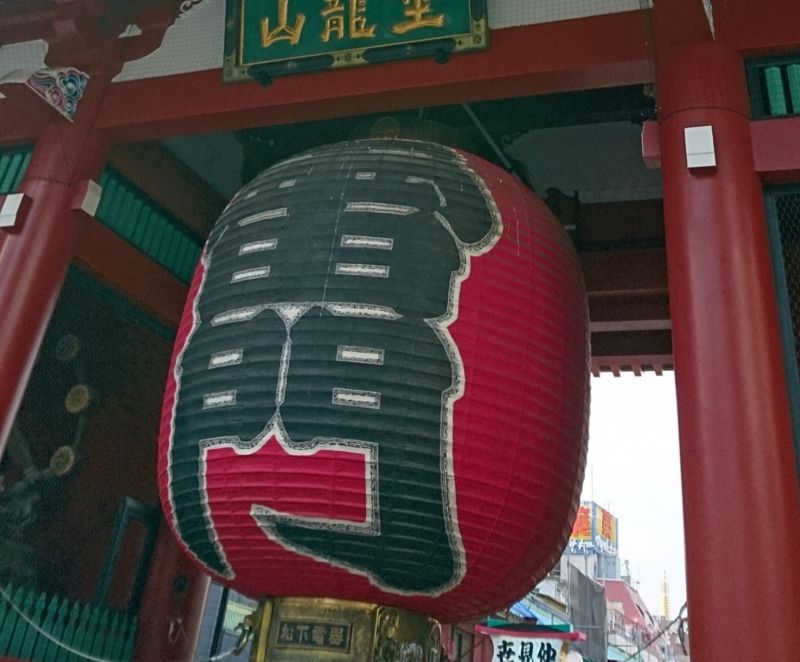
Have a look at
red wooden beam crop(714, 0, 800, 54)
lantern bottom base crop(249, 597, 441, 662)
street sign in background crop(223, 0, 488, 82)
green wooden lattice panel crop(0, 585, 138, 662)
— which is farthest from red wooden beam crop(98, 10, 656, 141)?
green wooden lattice panel crop(0, 585, 138, 662)

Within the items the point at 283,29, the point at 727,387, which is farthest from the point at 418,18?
the point at 727,387

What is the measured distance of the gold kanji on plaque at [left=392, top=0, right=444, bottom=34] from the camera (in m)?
3.41

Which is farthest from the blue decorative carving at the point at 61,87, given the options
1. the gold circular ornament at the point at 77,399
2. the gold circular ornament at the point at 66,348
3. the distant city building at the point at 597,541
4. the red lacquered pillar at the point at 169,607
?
the distant city building at the point at 597,541

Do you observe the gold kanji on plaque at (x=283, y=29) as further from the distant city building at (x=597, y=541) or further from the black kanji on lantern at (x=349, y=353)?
the distant city building at (x=597, y=541)

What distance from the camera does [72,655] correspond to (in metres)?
3.93

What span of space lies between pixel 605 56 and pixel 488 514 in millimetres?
1867

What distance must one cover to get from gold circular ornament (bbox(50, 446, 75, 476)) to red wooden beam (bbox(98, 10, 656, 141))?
5.48 ft

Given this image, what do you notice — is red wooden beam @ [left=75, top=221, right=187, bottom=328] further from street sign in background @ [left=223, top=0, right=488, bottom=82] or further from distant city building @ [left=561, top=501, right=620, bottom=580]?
distant city building @ [left=561, top=501, right=620, bottom=580]

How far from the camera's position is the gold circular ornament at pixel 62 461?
432cm

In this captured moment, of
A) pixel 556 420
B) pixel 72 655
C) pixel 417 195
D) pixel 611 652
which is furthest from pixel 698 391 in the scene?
pixel 611 652

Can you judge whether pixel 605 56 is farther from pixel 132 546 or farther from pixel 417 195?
pixel 132 546

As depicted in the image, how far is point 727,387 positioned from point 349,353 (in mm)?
1081

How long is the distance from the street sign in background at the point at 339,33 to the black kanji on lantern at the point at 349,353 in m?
0.91

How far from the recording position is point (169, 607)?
4.53m
